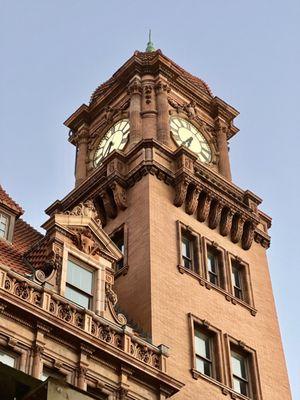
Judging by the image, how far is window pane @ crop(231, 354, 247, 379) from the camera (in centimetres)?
3669

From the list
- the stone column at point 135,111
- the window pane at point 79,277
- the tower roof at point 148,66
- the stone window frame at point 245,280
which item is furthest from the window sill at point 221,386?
the tower roof at point 148,66

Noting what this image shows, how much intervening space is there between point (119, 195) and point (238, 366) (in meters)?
9.54

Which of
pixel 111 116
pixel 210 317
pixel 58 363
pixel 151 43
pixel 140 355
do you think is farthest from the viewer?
pixel 151 43

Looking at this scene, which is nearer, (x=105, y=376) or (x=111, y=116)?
(x=105, y=376)

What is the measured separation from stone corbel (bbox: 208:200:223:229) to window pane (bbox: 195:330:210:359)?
6.85 meters

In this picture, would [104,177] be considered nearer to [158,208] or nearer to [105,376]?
[158,208]

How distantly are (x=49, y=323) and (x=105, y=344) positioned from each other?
2.25 metres

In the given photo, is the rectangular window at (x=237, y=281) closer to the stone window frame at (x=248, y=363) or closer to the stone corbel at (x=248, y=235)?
the stone corbel at (x=248, y=235)

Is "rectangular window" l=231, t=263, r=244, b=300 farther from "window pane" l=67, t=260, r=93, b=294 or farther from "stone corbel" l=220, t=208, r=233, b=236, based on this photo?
"window pane" l=67, t=260, r=93, b=294

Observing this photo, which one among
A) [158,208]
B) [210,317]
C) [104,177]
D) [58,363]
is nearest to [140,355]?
[58,363]

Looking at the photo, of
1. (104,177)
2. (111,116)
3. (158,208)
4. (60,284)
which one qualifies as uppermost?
(111,116)

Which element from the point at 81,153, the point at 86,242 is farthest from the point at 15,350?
the point at 81,153

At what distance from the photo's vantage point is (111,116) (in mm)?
48750

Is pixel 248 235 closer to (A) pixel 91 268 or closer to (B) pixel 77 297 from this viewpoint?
(A) pixel 91 268
